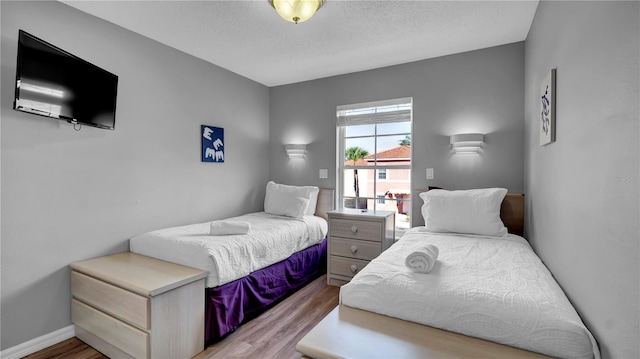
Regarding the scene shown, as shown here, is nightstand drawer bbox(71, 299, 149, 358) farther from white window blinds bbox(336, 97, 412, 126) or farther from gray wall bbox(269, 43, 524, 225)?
white window blinds bbox(336, 97, 412, 126)

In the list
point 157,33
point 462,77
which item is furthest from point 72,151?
point 462,77

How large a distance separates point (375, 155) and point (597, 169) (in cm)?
258

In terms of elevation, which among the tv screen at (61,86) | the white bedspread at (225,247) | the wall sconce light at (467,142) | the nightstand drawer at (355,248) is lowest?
the nightstand drawer at (355,248)

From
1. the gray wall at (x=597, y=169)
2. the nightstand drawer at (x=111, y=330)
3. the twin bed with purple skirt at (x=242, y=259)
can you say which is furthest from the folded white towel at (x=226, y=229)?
the gray wall at (x=597, y=169)

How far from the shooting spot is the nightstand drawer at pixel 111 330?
1755 millimetres

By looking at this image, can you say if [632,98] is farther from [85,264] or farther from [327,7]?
[85,264]

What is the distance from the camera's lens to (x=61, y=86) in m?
2.03

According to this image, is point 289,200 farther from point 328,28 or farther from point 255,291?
point 328,28

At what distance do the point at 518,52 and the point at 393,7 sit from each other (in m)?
1.49

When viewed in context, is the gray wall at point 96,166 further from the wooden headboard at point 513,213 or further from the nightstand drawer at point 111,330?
the wooden headboard at point 513,213

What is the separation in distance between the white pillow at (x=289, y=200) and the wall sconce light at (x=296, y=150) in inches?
21.7

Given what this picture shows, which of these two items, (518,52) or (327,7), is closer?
(327,7)

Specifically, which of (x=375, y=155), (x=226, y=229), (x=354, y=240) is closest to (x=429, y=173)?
(x=375, y=155)

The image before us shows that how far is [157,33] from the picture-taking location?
267 centimetres
